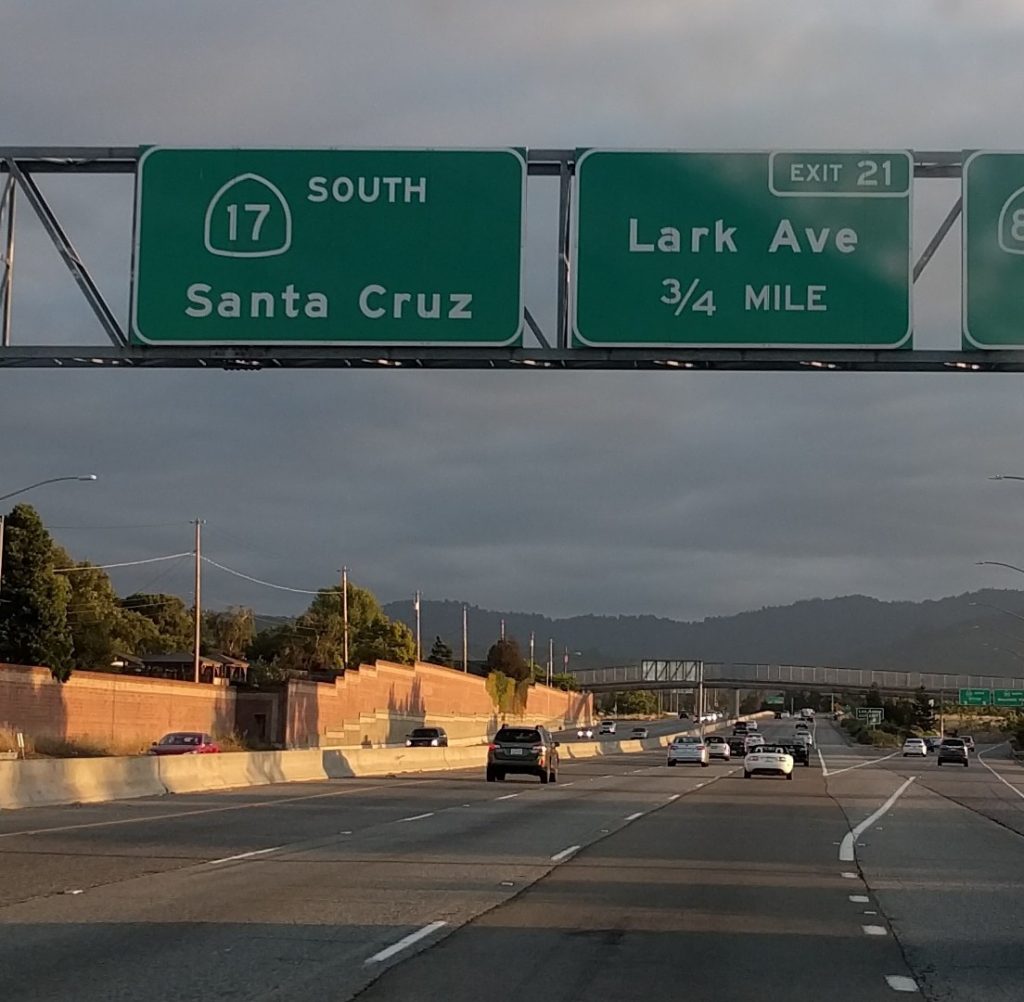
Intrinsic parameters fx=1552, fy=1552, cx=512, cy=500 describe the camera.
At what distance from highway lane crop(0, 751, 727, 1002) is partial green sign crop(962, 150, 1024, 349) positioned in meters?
7.73

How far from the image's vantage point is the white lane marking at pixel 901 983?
11.0 metres

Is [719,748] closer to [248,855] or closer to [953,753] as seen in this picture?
Answer: [953,753]

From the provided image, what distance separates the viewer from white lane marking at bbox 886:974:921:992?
1102cm

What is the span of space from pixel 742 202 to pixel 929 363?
8.33ft

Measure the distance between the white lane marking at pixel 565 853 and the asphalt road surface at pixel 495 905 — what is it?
0.16 metres

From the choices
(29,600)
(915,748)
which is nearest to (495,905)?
(29,600)

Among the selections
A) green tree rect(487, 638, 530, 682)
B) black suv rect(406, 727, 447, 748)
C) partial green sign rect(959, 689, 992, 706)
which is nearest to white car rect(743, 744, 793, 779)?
black suv rect(406, 727, 447, 748)

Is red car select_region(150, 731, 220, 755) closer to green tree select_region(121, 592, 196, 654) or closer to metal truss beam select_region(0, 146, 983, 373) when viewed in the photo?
metal truss beam select_region(0, 146, 983, 373)

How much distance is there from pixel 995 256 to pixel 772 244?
2.29 m

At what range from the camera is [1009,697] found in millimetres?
119688

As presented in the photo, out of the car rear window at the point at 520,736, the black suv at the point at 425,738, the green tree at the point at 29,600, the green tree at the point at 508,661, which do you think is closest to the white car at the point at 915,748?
the black suv at the point at 425,738

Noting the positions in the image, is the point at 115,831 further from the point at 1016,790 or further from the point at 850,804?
the point at 1016,790

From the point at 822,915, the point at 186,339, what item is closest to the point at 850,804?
the point at 822,915

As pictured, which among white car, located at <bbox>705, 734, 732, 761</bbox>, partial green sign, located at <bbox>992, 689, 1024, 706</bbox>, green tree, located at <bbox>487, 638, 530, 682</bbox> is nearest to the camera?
white car, located at <bbox>705, 734, 732, 761</bbox>
